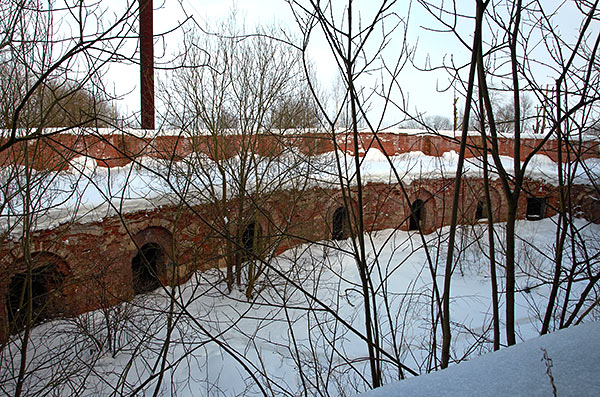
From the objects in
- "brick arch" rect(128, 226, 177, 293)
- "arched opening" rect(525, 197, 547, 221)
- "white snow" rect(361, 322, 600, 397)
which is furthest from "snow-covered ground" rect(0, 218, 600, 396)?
"arched opening" rect(525, 197, 547, 221)

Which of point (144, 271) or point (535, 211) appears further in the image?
point (535, 211)

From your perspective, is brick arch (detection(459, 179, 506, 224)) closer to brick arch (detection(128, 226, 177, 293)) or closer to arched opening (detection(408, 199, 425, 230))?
arched opening (detection(408, 199, 425, 230))

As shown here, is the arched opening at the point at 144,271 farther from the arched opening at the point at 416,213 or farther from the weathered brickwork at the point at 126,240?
the arched opening at the point at 416,213

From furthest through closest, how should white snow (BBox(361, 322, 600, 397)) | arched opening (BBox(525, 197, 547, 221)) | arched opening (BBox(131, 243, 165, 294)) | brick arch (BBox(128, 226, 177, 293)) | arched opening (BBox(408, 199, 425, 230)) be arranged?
arched opening (BBox(525, 197, 547, 221))
arched opening (BBox(131, 243, 165, 294))
brick arch (BBox(128, 226, 177, 293))
arched opening (BBox(408, 199, 425, 230))
white snow (BBox(361, 322, 600, 397))

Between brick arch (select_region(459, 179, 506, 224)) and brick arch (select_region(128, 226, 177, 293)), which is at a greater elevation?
brick arch (select_region(459, 179, 506, 224))

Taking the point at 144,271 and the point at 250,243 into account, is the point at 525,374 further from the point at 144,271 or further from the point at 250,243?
the point at 250,243

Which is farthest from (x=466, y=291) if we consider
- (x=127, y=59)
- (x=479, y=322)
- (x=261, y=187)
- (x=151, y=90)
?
(x=127, y=59)

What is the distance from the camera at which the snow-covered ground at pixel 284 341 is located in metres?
2.07

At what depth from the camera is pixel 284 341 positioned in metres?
7.37

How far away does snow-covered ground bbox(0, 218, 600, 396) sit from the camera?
6.79 feet

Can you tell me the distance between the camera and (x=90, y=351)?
6.73m

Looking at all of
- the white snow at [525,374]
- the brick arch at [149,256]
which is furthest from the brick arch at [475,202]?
the brick arch at [149,256]

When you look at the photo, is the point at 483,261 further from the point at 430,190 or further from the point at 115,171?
the point at 115,171

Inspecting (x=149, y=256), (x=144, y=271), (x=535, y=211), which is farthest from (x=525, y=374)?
(x=535, y=211)
